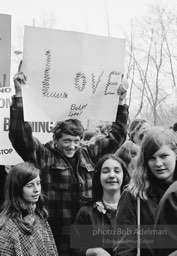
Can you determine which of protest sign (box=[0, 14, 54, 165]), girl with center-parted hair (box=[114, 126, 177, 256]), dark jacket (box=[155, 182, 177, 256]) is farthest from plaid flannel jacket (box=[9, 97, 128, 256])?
dark jacket (box=[155, 182, 177, 256])

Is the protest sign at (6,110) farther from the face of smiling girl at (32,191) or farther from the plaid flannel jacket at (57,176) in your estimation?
the face of smiling girl at (32,191)

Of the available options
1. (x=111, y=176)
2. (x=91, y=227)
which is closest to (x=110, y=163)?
(x=111, y=176)

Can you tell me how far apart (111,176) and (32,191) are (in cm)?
59

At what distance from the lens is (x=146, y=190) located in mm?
2529

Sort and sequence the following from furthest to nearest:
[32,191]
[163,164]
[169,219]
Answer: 1. [32,191]
2. [163,164]
3. [169,219]

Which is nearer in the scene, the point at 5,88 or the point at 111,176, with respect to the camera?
the point at 111,176

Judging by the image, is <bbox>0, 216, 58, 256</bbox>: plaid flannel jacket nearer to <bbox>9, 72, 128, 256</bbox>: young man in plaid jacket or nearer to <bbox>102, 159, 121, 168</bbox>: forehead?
<bbox>9, 72, 128, 256</bbox>: young man in plaid jacket

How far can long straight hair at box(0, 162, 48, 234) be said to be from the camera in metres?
3.12

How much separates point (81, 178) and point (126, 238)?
1.18 m

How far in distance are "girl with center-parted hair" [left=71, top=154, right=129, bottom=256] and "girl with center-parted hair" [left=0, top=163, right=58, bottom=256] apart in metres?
0.23

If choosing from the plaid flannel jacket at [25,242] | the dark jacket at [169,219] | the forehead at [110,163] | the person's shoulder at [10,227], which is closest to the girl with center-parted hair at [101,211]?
the forehead at [110,163]

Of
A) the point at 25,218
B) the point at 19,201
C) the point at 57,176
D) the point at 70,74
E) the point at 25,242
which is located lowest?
the point at 25,242

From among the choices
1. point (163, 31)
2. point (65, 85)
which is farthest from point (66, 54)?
point (163, 31)

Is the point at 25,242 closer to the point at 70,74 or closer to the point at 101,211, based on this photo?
the point at 101,211
